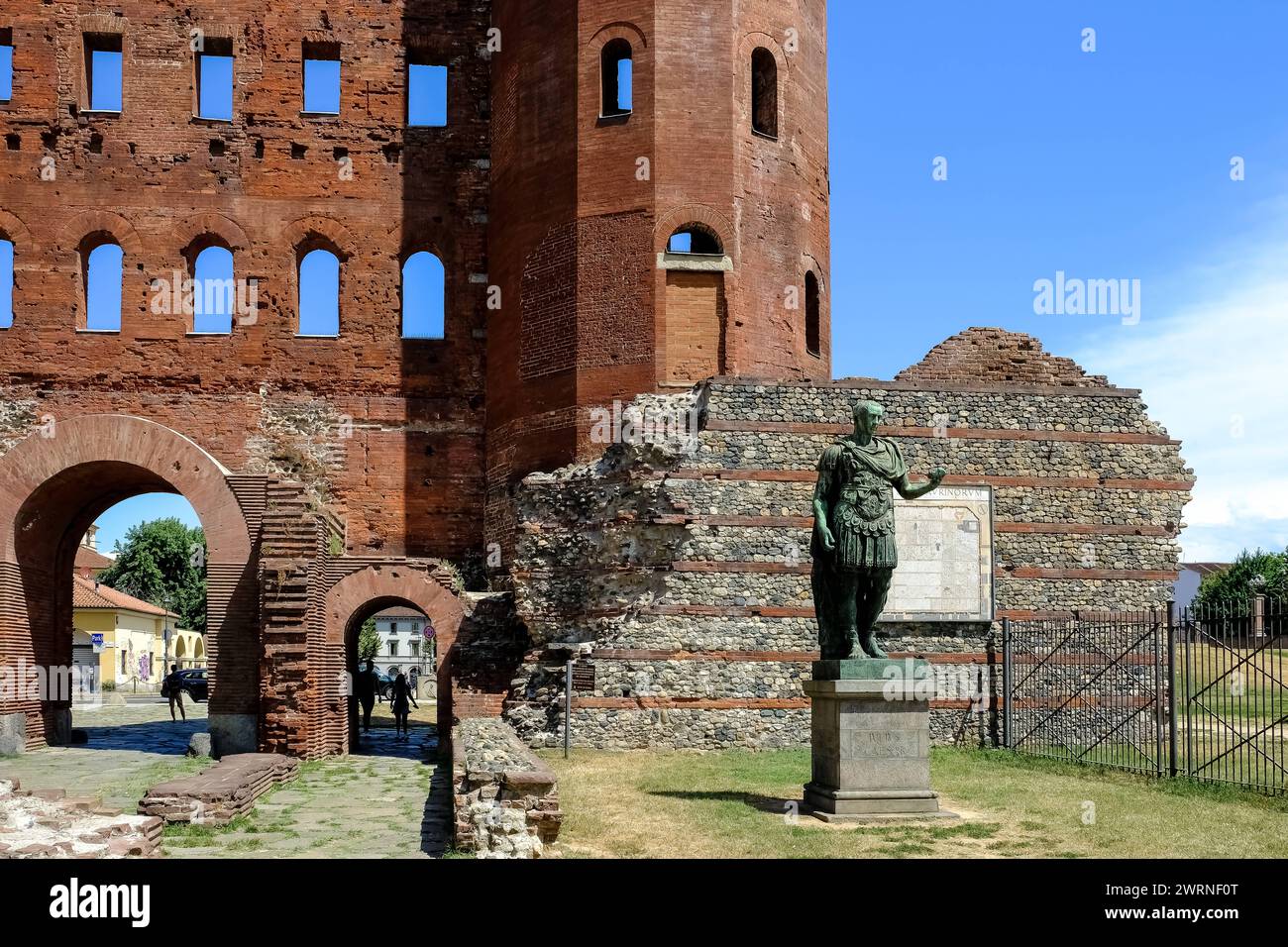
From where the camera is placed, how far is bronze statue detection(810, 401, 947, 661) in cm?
1102

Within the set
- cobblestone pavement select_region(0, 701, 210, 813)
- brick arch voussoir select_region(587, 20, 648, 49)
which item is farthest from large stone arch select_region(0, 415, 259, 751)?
brick arch voussoir select_region(587, 20, 648, 49)

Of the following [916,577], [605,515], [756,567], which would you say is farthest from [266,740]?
[916,577]

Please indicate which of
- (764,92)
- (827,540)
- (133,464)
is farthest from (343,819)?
(764,92)

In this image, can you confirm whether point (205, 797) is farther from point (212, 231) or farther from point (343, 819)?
point (212, 231)

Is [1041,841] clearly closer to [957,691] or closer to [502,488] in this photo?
[957,691]

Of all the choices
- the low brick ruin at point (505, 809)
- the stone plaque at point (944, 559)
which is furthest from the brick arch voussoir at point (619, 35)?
the low brick ruin at point (505, 809)

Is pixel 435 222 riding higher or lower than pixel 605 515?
Answer: higher

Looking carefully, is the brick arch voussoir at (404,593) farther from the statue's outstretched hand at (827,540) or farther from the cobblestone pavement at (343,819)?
the statue's outstretched hand at (827,540)

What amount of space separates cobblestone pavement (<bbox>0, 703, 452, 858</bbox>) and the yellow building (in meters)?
21.6

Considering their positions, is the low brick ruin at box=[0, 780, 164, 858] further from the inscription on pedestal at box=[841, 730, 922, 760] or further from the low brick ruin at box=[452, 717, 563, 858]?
the inscription on pedestal at box=[841, 730, 922, 760]

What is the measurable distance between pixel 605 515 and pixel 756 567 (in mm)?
2533

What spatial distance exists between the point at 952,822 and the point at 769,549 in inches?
314

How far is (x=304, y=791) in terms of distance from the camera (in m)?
14.7

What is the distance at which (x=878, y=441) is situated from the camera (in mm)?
11453
